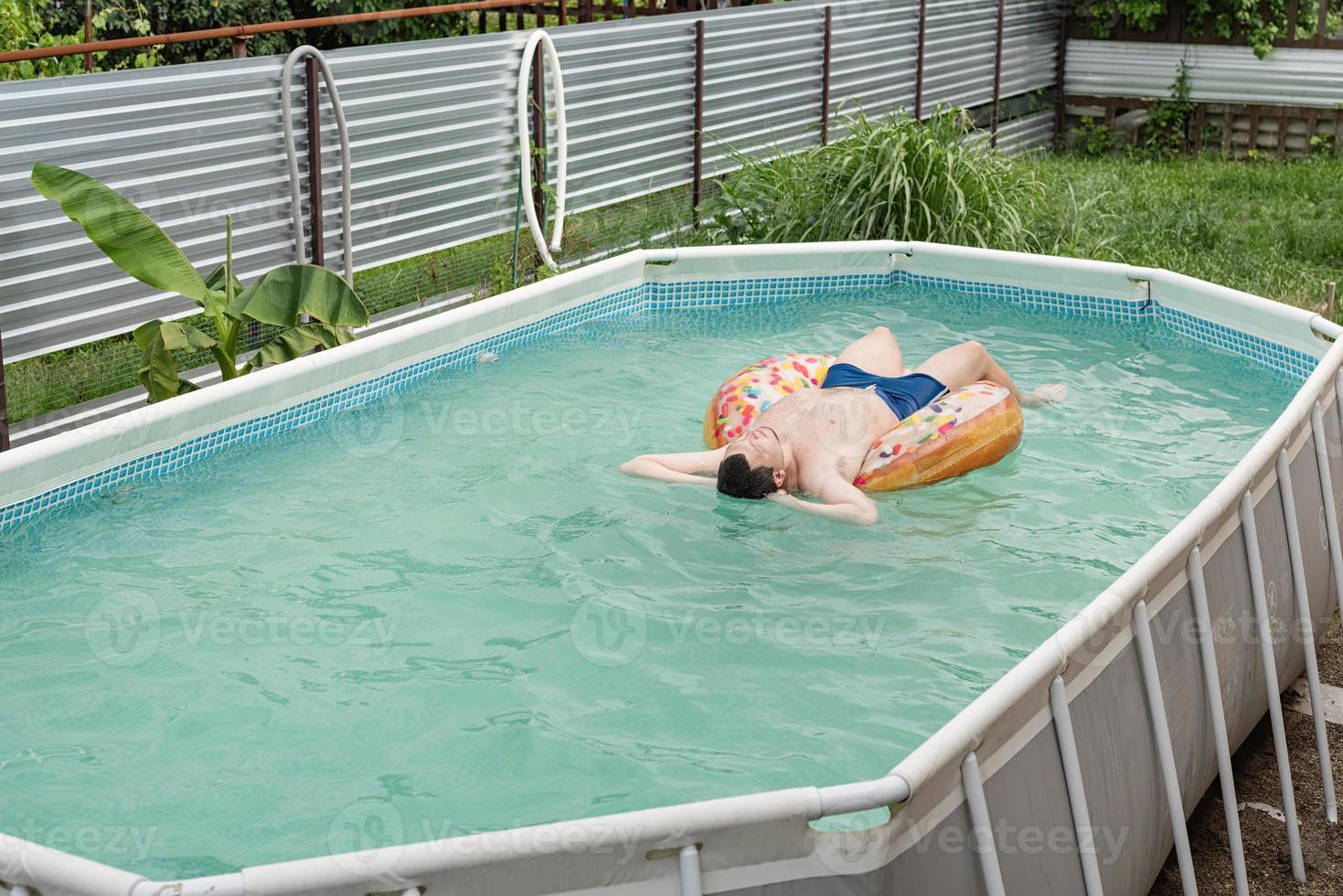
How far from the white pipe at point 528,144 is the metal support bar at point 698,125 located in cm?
153

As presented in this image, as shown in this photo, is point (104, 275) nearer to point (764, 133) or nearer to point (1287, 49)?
point (764, 133)

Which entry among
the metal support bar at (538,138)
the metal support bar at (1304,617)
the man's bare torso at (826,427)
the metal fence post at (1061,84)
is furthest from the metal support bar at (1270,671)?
the metal fence post at (1061,84)

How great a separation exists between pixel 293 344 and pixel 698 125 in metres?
4.20

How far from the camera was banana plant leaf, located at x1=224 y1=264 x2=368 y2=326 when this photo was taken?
5555 millimetres

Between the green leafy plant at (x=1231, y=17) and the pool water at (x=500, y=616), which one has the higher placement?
the green leafy plant at (x=1231, y=17)

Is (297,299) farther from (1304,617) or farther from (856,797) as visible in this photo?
(856,797)

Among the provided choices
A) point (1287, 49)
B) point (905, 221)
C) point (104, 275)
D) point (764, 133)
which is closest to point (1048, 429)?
point (905, 221)

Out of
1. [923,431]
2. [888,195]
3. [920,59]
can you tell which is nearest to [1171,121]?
[920,59]

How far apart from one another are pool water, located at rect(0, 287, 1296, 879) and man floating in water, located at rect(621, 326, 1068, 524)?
0.30 ft

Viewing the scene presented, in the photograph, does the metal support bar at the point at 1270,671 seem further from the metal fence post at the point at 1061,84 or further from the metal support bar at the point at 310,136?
the metal fence post at the point at 1061,84

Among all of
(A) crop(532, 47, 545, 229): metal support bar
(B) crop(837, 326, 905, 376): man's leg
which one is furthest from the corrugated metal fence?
(B) crop(837, 326, 905, 376): man's leg

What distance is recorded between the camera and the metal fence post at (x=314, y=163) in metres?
6.61

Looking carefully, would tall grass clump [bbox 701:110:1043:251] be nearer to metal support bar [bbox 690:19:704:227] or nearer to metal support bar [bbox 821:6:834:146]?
metal support bar [bbox 690:19:704:227]

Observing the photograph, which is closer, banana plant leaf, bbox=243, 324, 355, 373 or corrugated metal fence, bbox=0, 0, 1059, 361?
corrugated metal fence, bbox=0, 0, 1059, 361
